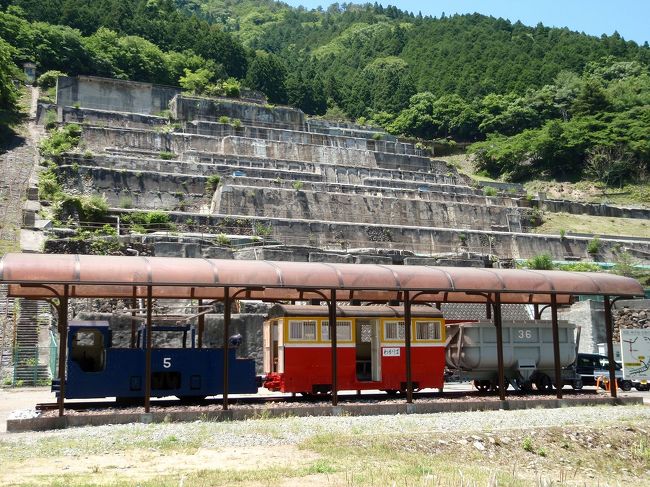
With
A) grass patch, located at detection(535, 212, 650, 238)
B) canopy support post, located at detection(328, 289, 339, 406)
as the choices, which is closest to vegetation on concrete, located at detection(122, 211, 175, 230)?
canopy support post, located at detection(328, 289, 339, 406)

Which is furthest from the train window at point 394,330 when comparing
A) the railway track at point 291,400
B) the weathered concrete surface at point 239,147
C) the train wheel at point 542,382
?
the weathered concrete surface at point 239,147

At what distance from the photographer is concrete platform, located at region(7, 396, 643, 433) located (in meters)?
14.4

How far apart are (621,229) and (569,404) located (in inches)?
1516

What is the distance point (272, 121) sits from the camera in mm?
58281

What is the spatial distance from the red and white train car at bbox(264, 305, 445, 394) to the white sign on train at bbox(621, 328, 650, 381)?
853cm

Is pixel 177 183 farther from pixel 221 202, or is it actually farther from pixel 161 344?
pixel 161 344

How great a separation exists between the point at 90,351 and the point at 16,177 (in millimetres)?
26024

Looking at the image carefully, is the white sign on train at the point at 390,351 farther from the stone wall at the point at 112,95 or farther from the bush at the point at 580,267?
the stone wall at the point at 112,95

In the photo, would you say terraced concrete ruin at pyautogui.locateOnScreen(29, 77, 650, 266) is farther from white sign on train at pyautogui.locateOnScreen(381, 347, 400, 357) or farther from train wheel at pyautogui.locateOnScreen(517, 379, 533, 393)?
train wheel at pyautogui.locateOnScreen(517, 379, 533, 393)

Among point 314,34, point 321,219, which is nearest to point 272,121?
point 321,219

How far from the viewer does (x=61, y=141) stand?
44.6 meters

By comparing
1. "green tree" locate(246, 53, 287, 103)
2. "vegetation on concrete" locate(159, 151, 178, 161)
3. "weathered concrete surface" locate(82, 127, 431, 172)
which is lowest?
"vegetation on concrete" locate(159, 151, 178, 161)

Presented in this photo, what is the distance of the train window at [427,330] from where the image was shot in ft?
63.9

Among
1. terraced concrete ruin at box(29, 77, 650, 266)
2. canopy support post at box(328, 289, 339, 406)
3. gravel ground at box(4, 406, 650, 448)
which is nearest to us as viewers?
gravel ground at box(4, 406, 650, 448)
